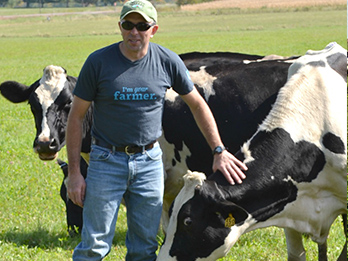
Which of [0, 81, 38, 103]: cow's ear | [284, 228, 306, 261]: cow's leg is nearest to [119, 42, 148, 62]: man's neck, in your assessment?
[284, 228, 306, 261]: cow's leg

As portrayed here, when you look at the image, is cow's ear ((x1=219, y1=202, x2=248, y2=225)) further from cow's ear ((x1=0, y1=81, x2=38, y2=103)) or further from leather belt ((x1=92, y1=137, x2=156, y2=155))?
cow's ear ((x1=0, y1=81, x2=38, y2=103))

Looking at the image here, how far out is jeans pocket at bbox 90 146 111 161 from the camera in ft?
14.9

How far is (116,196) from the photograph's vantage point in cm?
460

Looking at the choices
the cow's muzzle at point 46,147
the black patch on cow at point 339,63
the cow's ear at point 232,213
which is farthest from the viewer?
the cow's muzzle at point 46,147

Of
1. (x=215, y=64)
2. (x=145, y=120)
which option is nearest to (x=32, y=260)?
(x=145, y=120)

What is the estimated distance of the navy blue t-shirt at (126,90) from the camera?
441cm

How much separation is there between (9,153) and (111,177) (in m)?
6.88

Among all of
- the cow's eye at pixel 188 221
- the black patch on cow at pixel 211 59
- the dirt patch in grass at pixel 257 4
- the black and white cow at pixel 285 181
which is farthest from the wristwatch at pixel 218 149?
the dirt patch in grass at pixel 257 4

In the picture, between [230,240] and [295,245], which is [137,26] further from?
[295,245]

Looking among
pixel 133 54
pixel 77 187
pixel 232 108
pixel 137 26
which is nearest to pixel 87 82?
pixel 133 54

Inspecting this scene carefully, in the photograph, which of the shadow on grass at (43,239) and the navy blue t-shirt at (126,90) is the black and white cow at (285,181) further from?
the shadow on grass at (43,239)

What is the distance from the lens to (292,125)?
4656 millimetres

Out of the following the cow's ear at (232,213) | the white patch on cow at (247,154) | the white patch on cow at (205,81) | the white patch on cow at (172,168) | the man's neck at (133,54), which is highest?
the man's neck at (133,54)

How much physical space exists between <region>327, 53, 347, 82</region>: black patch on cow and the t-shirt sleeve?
209 cm
